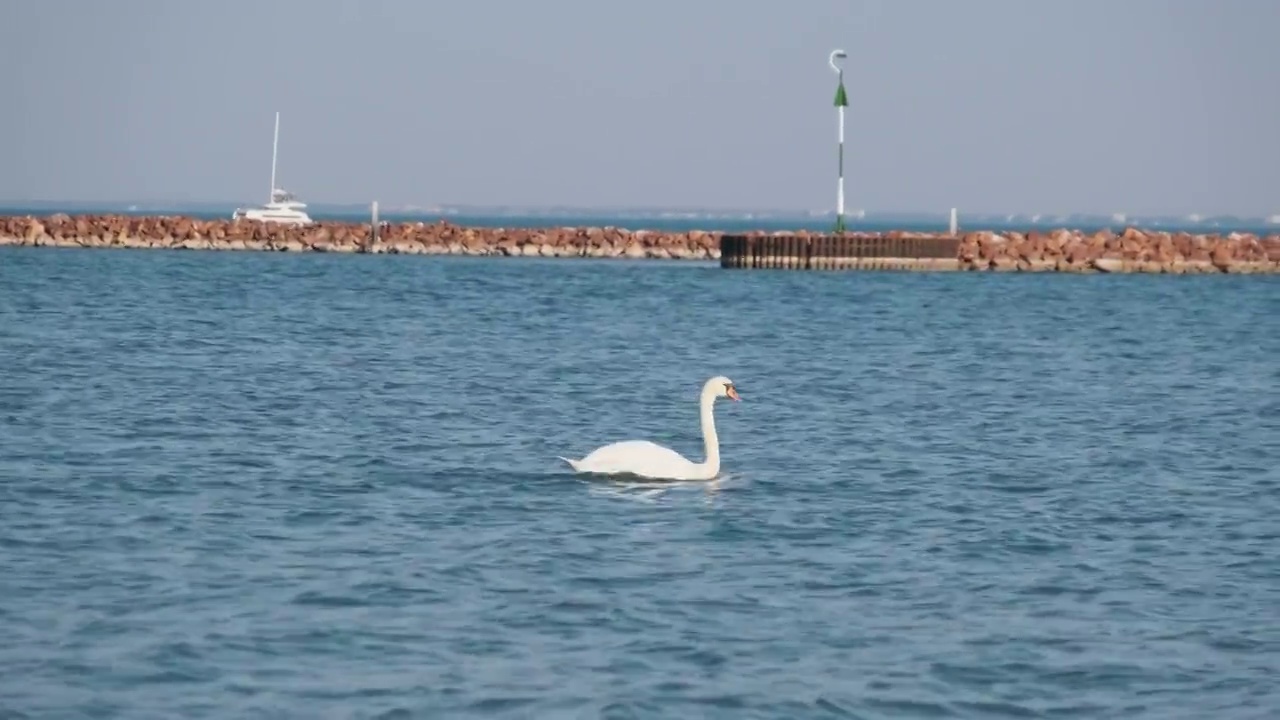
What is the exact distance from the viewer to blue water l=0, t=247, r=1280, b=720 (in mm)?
11125

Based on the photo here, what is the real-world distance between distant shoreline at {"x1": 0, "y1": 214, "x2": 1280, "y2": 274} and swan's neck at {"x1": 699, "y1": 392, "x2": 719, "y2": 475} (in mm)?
49279

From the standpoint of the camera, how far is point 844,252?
6775cm

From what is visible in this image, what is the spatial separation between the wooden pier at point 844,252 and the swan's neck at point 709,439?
162 feet

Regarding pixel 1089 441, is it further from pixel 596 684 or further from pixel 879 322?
pixel 879 322

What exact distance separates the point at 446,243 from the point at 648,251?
741 centimetres

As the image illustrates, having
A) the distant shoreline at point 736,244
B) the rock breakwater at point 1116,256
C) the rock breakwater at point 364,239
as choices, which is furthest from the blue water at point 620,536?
the rock breakwater at point 364,239

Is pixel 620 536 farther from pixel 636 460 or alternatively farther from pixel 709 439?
pixel 709 439

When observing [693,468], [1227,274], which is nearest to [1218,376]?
[693,468]

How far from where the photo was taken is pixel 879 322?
147 feet

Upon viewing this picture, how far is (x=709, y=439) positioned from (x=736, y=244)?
169 feet

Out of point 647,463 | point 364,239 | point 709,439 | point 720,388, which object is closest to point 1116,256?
point 364,239

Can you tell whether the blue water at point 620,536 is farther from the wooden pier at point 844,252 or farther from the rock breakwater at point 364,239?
the rock breakwater at point 364,239

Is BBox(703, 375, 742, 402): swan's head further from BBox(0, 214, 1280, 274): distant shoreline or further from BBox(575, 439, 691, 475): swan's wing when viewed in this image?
BBox(0, 214, 1280, 274): distant shoreline

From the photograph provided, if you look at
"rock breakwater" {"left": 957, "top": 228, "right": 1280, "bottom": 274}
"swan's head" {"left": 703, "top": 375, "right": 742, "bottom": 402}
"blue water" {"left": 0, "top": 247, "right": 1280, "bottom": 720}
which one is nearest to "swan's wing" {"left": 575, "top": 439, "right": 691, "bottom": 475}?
"blue water" {"left": 0, "top": 247, "right": 1280, "bottom": 720}
